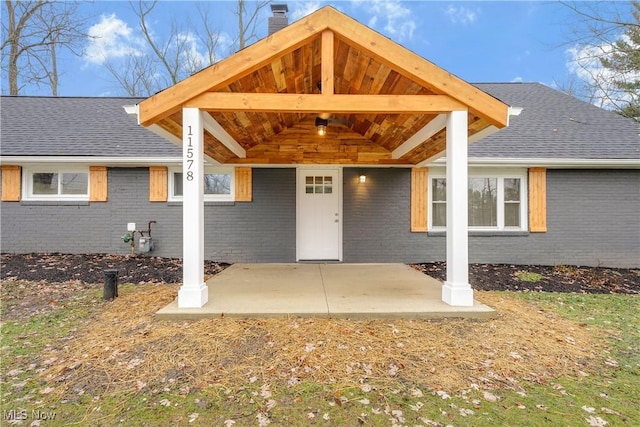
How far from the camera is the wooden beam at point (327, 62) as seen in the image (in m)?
3.70

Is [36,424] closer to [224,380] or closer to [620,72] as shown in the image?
[224,380]

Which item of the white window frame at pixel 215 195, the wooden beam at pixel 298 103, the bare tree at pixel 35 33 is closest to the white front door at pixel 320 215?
the white window frame at pixel 215 195

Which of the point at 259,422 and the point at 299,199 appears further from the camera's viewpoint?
the point at 299,199

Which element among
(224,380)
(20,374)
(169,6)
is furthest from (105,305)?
(169,6)

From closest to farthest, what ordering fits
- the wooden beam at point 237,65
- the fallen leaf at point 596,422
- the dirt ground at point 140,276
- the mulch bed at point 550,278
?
the fallen leaf at point 596,422 < the wooden beam at point 237,65 < the dirt ground at point 140,276 < the mulch bed at point 550,278

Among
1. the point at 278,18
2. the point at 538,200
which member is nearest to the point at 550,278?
the point at 538,200

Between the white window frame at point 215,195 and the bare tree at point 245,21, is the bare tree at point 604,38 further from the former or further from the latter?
the bare tree at point 245,21

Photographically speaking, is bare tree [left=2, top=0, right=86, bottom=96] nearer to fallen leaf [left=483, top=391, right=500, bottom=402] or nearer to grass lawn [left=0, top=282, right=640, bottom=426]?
grass lawn [left=0, top=282, right=640, bottom=426]

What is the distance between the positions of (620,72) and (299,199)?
434 inches

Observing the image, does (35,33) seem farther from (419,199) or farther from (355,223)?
(419,199)

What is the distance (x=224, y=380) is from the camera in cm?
254

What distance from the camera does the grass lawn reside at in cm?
217

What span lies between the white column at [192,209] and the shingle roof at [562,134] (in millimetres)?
5956

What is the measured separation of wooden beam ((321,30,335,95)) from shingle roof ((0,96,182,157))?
4643 mm
